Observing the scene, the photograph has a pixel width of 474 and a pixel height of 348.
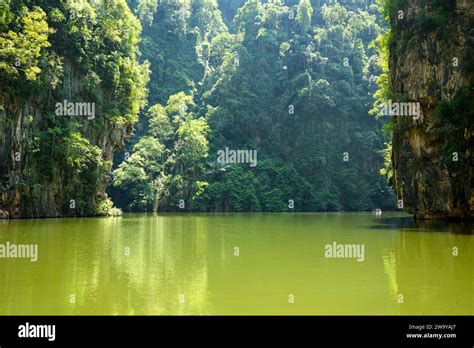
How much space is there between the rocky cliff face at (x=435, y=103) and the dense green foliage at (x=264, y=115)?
95.7 ft

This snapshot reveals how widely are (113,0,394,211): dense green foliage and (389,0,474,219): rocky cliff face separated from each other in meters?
29.2

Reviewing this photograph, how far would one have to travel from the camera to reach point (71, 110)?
35562 millimetres

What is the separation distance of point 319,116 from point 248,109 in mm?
9190

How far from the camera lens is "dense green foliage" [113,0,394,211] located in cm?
5656

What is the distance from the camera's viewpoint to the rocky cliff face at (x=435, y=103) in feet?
76.4

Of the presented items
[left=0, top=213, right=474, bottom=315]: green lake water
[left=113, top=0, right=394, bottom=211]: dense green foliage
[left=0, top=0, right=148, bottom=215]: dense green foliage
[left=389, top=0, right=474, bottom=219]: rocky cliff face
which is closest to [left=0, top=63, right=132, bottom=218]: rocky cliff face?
[left=0, top=0, right=148, bottom=215]: dense green foliage

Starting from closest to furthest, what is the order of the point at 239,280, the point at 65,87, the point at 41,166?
1. the point at 239,280
2. the point at 41,166
3. the point at 65,87

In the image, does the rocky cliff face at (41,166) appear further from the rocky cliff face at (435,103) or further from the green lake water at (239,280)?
the rocky cliff face at (435,103)

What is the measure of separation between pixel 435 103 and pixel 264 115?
41012 millimetres

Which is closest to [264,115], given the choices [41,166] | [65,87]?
[65,87]

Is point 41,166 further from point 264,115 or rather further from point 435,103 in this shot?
point 264,115

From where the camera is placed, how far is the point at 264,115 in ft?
216

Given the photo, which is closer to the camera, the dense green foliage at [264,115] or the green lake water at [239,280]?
the green lake water at [239,280]

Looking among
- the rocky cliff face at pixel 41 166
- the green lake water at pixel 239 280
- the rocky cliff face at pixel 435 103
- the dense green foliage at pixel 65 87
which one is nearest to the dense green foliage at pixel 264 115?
the dense green foliage at pixel 65 87
